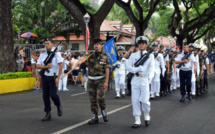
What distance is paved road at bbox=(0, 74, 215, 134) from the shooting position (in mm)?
7410

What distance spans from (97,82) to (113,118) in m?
1.23

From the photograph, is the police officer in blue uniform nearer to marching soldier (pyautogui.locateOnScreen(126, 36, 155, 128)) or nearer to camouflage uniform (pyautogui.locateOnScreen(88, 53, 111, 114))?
camouflage uniform (pyautogui.locateOnScreen(88, 53, 111, 114))

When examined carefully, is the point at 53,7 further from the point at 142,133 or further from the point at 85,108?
the point at 142,133

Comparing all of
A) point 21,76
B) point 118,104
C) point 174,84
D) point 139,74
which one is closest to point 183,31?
point 174,84

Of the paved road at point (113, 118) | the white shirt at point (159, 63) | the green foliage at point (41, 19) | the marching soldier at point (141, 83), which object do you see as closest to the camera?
the paved road at point (113, 118)

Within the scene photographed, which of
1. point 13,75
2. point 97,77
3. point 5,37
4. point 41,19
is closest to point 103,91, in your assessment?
point 97,77

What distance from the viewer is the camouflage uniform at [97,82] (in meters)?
8.09

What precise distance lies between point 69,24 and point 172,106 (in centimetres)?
2677

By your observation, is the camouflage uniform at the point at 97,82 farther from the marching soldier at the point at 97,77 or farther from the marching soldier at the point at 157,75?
the marching soldier at the point at 157,75

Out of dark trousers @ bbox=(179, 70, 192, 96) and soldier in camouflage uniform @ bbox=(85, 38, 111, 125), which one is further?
dark trousers @ bbox=(179, 70, 192, 96)

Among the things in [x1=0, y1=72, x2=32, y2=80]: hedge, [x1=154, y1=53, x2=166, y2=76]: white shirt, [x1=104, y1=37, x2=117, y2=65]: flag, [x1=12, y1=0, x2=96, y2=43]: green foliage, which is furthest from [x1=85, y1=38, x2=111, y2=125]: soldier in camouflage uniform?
[x1=12, y1=0, x2=96, y2=43]: green foliage

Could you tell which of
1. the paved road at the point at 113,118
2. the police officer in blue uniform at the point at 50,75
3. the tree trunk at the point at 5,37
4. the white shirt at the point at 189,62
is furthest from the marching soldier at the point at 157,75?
the tree trunk at the point at 5,37

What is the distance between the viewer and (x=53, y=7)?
3466cm

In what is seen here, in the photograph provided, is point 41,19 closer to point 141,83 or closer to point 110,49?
point 110,49
